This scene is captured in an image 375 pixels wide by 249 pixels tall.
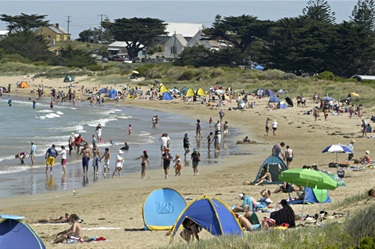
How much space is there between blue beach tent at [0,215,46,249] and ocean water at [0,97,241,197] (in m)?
9.46

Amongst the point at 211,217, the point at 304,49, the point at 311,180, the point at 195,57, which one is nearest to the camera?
the point at 211,217

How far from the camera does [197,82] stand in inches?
2953

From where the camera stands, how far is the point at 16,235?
12.9 meters

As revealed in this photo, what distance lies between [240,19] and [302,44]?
26074 mm

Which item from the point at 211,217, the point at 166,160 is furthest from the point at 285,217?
the point at 166,160

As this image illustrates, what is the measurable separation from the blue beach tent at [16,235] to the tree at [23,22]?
362 feet

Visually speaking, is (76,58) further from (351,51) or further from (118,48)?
(351,51)

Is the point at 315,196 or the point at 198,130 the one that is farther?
the point at 198,130

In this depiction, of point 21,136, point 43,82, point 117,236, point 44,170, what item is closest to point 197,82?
point 43,82

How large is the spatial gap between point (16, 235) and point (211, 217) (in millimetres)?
3323

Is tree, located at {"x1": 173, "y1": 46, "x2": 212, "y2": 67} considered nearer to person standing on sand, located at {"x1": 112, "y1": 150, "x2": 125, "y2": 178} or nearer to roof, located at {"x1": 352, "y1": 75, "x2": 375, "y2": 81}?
roof, located at {"x1": 352, "y1": 75, "x2": 375, "y2": 81}

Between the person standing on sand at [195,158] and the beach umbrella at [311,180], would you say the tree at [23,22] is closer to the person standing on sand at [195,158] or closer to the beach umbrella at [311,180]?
the person standing on sand at [195,158]

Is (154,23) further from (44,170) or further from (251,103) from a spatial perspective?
(44,170)

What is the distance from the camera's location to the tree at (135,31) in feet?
361
